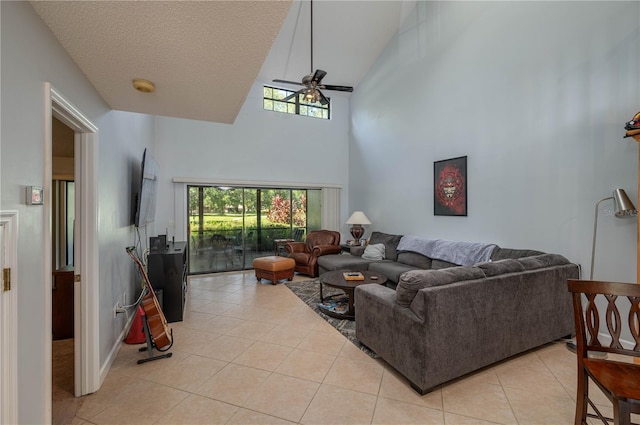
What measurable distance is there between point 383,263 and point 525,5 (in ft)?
13.4

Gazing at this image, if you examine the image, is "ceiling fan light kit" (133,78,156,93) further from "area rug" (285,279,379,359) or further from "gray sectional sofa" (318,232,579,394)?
"area rug" (285,279,379,359)

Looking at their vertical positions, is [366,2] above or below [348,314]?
above

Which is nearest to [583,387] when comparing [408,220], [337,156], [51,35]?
[51,35]

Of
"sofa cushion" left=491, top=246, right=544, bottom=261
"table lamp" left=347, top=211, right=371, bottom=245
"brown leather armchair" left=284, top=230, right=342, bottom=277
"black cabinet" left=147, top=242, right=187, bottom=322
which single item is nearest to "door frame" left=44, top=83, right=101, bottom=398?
"black cabinet" left=147, top=242, right=187, bottom=322

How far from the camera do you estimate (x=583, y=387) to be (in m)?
1.48

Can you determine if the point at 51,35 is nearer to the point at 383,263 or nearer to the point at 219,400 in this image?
the point at 219,400

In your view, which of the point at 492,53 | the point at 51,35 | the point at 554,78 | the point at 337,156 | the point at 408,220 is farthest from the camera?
the point at 337,156

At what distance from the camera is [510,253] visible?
11.5 ft

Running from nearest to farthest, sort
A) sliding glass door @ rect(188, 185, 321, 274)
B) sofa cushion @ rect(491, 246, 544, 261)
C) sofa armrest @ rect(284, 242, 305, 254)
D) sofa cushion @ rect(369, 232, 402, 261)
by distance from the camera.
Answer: sofa cushion @ rect(491, 246, 544, 261), sofa cushion @ rect(369, 232, 402, 261), sofa armrest @ rect(284, 242, 305, 254), sliding glass door @ rect(188, 185, 321, 274)

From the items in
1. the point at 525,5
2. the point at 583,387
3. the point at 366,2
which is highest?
the point at 366,2

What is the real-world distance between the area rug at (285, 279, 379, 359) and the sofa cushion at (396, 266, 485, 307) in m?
0.84

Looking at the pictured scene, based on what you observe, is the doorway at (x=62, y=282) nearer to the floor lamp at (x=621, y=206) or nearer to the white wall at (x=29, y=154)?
the white wall at (x=29, y=154)

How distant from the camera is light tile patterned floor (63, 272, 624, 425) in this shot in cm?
183

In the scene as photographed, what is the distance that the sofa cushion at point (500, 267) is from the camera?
92.6 inches
